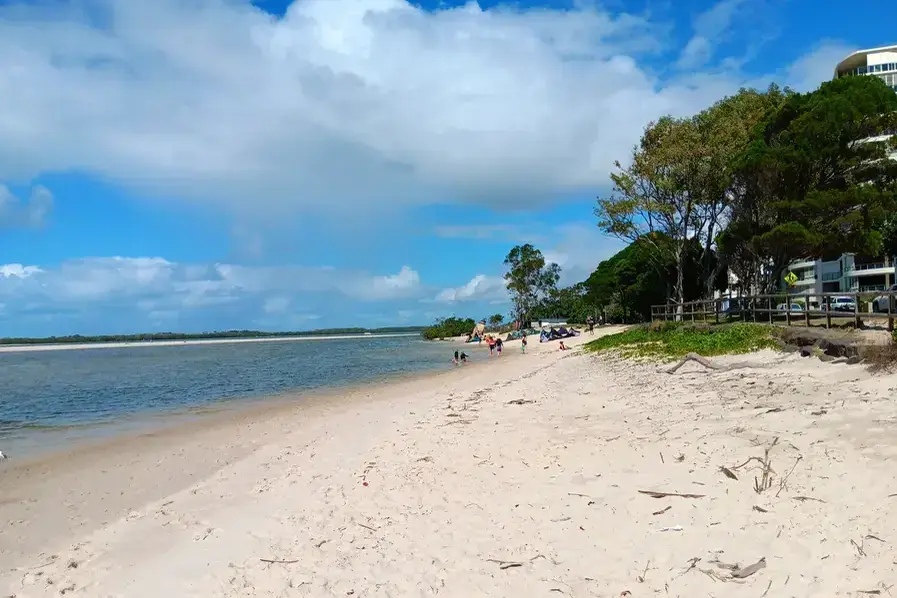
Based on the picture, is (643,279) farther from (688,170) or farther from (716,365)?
(716,365)

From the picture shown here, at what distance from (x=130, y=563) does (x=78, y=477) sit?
5944mm

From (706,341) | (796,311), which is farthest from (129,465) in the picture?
(796,311)

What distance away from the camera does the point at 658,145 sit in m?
34.4

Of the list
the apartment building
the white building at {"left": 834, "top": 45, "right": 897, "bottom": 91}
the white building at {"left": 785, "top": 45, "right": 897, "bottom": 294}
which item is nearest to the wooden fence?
the apartment building

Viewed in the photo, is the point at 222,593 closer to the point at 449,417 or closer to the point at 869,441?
the point at 869,441

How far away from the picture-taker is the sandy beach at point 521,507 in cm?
516

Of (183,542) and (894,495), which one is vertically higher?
(894,495)

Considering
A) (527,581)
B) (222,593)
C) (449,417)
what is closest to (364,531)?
(222,593)

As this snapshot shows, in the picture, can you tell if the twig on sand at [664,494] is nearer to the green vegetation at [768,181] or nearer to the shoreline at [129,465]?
the shoreline at [129,465]

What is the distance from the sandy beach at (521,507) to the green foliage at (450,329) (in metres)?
97.1

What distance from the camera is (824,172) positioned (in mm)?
26797

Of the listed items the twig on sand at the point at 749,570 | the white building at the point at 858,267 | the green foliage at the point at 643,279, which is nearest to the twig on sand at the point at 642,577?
the twig on sand at the point at 749,570

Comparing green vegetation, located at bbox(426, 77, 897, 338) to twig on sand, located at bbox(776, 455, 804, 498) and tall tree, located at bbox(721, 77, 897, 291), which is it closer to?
tall tree, located at bbox(721, 77, 897, 291)

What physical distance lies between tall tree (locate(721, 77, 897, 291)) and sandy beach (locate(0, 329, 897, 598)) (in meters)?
15.8
